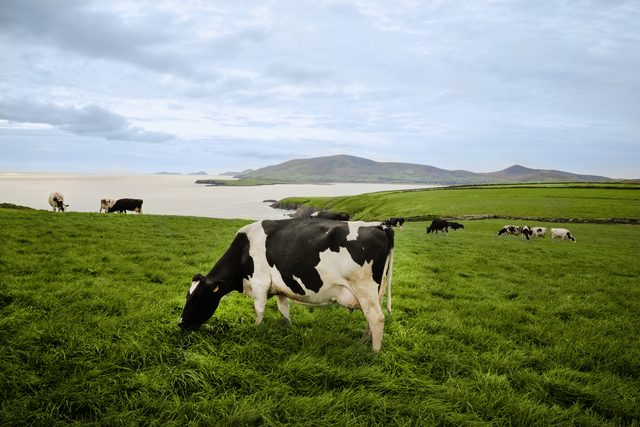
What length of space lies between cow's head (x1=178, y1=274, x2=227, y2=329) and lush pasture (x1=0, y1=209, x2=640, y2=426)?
9.8 inches

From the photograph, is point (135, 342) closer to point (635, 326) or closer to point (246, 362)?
point (246, 362)

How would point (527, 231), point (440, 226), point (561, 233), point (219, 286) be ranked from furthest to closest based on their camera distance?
point (440, 226)
point (527, 231)
point (561, 233)
point (219, 286)

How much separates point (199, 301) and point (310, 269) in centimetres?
192

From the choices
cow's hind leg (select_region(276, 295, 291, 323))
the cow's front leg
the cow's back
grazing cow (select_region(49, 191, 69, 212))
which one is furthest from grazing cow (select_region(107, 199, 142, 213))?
the cow's back

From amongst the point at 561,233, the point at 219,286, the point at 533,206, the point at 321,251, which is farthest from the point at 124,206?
the point at 533,206

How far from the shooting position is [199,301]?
4.74 meters

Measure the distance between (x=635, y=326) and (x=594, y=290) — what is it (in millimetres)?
3213

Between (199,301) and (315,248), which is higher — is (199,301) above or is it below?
below

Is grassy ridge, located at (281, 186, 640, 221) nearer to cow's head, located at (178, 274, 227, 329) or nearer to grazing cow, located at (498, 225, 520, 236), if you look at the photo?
grazing cow, located at (498, 225, 520, 236)

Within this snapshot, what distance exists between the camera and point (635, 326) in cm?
607

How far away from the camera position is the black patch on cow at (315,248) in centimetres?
455

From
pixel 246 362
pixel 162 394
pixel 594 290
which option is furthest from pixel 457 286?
pixel 162 394

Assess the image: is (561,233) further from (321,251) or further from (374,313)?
(321,251)

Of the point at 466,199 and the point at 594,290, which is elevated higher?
the point at 466,199
